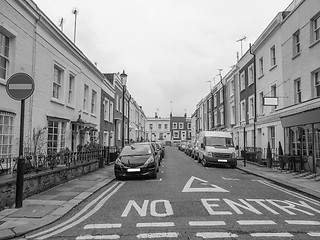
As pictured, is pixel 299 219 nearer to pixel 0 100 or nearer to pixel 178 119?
pixel 0 100

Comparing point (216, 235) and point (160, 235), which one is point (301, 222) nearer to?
point (216, 235)

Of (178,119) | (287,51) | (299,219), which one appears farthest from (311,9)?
(178,119)

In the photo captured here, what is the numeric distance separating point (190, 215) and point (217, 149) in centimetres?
1310

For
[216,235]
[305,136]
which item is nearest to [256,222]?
[216,235]

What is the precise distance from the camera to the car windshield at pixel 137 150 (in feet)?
45.0

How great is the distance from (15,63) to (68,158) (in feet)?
13.8

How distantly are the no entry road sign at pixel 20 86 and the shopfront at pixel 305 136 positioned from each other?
1190 centimetres

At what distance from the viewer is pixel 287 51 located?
59.2 feet

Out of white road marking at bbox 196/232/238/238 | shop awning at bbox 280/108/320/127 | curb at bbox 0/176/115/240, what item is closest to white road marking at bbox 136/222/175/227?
white road marking at bbox 196/232/238/238

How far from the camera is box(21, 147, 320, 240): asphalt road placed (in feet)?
17.6

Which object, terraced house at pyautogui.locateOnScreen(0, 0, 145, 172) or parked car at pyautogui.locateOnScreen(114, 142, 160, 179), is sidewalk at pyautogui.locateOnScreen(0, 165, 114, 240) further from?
terraced house at pyautogui.locateOnScreen(0, 0, 145, 172)

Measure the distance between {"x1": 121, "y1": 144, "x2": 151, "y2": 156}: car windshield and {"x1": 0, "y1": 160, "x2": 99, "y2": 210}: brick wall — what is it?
2.10 m

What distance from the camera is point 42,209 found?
7.19 meters

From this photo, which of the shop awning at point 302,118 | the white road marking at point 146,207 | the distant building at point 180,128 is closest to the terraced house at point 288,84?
the shop awning at point 302,118
